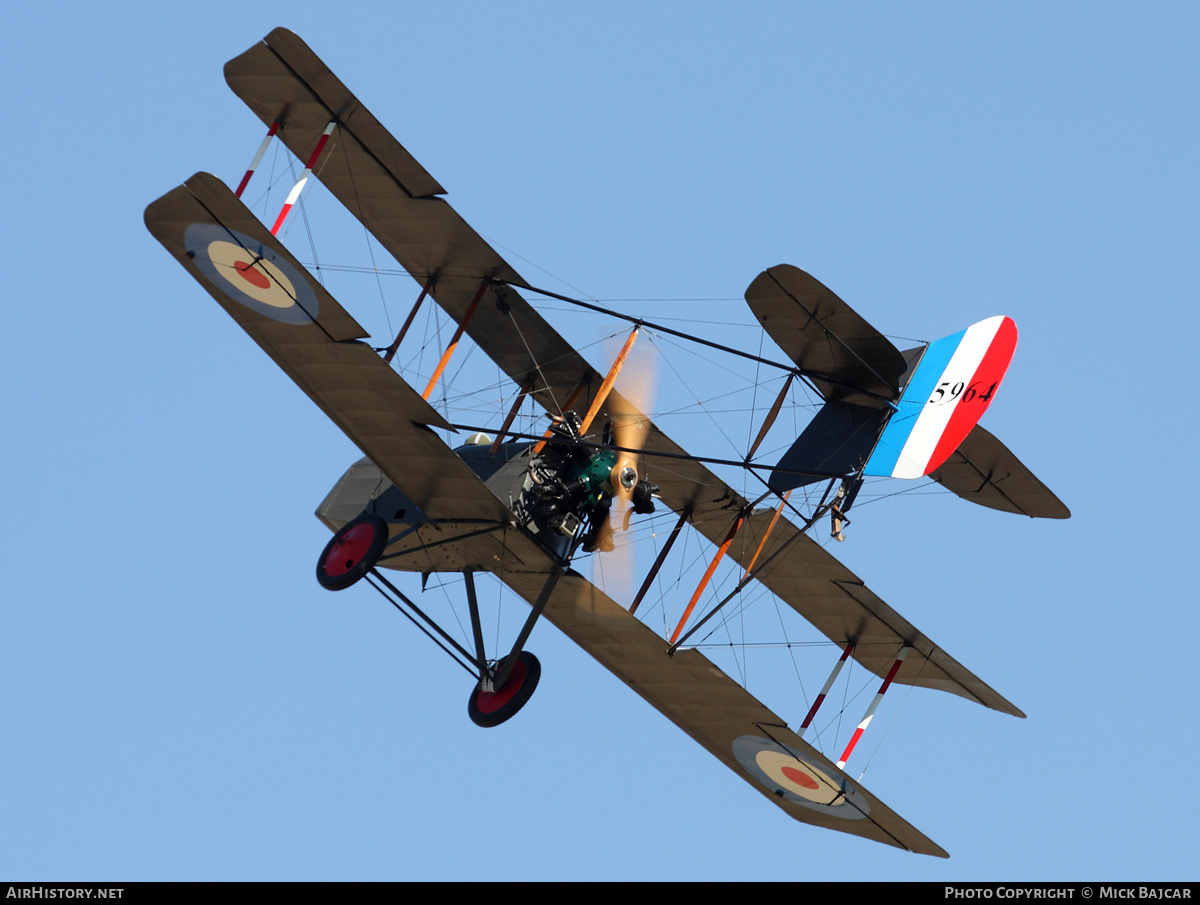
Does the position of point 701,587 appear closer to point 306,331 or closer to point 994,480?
point 994,480

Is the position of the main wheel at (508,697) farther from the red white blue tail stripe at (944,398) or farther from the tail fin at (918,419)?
the red white blue tail stripe at (944,398)

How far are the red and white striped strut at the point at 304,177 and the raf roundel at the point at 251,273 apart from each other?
0.91 feet

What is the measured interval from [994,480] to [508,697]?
5101mm

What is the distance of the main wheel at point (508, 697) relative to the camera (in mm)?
16938

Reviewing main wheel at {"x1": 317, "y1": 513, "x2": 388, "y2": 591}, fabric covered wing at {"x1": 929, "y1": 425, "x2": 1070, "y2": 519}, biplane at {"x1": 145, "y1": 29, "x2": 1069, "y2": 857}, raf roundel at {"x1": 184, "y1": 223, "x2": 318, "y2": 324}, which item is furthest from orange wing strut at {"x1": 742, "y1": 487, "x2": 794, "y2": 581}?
raf roundel at {"x1": 184, "y1": 223, "x2": 318, "y2": 324}

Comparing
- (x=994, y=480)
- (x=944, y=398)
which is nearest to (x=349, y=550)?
(x=944, y=398)

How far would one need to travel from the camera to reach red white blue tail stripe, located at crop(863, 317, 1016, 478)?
620 inches

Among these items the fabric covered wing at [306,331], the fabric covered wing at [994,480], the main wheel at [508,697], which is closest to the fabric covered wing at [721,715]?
the main wheel at [508,697]
